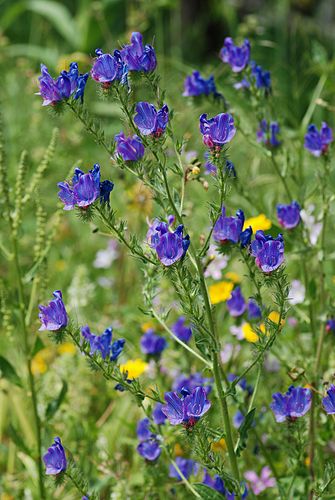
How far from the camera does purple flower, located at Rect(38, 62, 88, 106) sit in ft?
3.39

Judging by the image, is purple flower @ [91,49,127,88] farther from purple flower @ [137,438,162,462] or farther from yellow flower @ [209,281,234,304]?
yellow flower @ [209,281,234,304]

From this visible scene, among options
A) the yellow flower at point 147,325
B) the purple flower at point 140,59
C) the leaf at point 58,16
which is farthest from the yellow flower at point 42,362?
the leaf at point 58,16

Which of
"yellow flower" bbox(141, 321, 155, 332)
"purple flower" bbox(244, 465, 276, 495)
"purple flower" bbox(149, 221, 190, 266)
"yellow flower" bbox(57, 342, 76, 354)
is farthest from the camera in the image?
"yellow flower" bbox(57, 342, 76, 354)

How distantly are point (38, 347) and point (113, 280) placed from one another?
3.60 feet

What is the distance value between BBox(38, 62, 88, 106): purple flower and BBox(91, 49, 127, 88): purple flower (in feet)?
0.13

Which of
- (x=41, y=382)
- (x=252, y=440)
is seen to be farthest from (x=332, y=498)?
(x=41, y=382)

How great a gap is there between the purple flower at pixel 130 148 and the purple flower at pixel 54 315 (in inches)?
8.5

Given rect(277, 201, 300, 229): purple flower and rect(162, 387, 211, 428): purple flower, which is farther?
rect(277, 201, 300, 229): purple flower

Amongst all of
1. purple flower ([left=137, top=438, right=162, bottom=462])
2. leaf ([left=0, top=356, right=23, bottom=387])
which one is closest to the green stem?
leaf ([left=0, top=356, right=23, bottom=387])

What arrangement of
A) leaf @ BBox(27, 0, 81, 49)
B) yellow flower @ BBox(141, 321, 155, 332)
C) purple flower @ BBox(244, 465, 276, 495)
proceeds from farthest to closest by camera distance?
leaf @ BBox(27, 0, 81, 49) → yellow flower @ BBox(141, 321, 155, 332) → purple flower @ BBox(244, 465, 276, 495)

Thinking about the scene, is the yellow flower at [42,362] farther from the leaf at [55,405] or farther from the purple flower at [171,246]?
the purple flower at [171,246]

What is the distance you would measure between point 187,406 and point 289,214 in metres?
0.53

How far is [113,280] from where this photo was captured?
2525 mm

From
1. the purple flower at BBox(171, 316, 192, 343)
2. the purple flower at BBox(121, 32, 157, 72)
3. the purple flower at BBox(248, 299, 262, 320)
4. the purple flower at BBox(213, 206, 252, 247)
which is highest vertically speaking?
the purple flower at BBox(121, 32, 157, 72)
